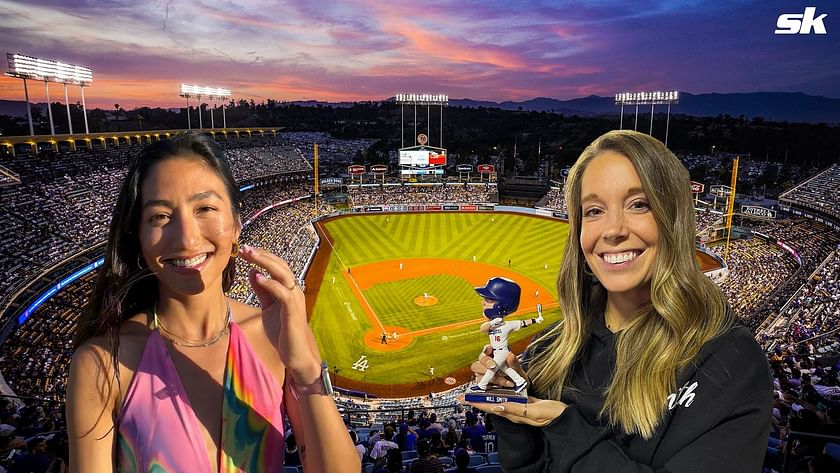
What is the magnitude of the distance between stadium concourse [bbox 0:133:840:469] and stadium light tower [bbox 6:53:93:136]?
212 inches

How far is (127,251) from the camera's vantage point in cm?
232

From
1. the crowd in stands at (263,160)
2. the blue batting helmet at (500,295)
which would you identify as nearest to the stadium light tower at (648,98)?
the crowd in stands at (263,160)

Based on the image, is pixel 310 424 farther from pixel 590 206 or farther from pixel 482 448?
pixel 482 448

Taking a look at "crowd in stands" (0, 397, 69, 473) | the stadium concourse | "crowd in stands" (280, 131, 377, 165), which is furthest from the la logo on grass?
"crowd in stands" (280, 131, 377, 165)

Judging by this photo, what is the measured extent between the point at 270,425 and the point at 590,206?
198 cm

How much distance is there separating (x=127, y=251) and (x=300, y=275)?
3199 centimetres

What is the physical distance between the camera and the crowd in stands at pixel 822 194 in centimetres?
4131

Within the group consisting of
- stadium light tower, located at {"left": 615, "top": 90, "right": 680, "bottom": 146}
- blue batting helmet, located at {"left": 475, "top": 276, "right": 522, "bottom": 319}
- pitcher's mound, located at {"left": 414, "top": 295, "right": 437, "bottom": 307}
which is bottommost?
pitcher's mound, located at {"left": 414, "top": 295, "right": 437, "bottom": 307}

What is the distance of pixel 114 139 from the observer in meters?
50.6

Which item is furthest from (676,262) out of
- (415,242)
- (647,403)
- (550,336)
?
(415,242)

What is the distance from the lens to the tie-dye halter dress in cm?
215

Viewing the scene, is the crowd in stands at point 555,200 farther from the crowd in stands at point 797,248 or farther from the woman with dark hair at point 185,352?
the woman with dark hair at point 185,352

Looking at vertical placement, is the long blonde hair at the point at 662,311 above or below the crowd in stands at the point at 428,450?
above

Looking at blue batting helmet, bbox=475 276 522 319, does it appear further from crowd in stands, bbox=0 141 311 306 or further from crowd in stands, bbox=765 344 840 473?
crowd in stands, bbox=0 141 311 306
